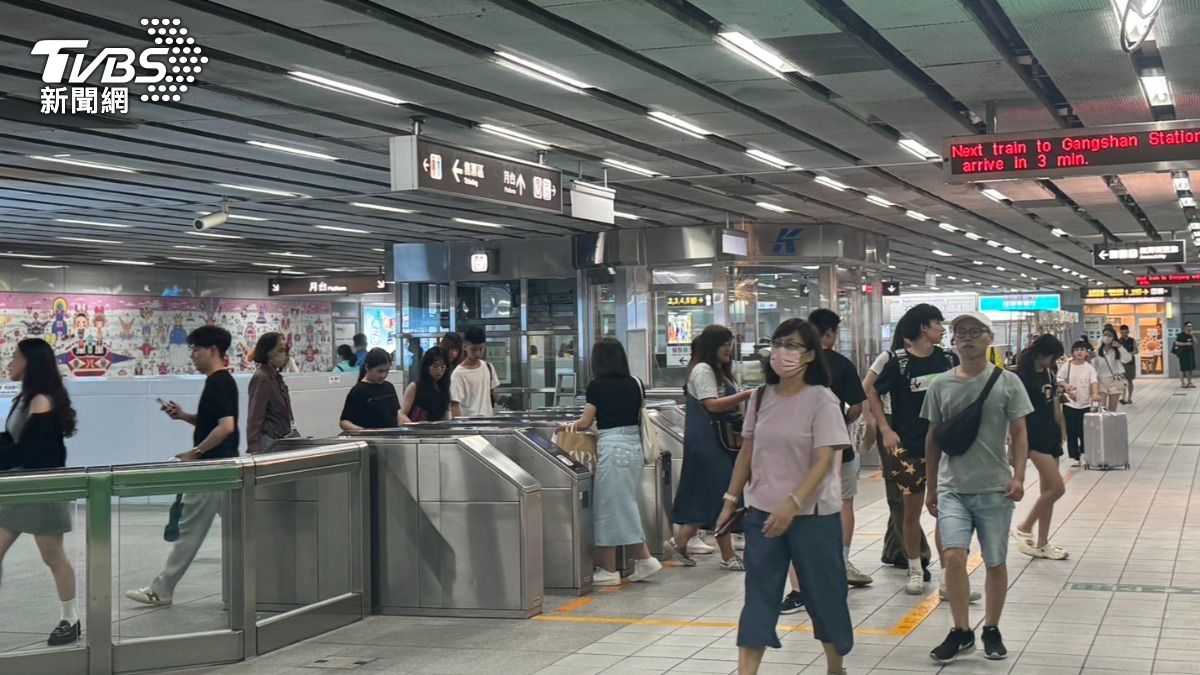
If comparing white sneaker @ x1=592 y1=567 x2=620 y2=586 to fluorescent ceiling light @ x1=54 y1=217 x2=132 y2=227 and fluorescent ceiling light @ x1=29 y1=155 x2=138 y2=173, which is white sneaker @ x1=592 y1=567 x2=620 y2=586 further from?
fluorescent ceiling light @ x1=54 y1=217 x2=132 y2=227

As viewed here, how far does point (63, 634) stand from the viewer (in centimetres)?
604

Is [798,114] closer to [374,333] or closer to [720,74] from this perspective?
[720,74]

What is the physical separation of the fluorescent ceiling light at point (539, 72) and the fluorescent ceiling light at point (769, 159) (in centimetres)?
362

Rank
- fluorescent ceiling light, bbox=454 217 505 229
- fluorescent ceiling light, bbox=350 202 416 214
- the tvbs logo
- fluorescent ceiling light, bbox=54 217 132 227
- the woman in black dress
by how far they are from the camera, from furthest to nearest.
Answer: fluorescent ceiling light, bbox=454 217 505 229 < fluorescent ceiling light, bbox=54 217 132 227 < fluorescent ceiling light, bbox=350 202 416 214 < the tvbs logo < the woman in black dress

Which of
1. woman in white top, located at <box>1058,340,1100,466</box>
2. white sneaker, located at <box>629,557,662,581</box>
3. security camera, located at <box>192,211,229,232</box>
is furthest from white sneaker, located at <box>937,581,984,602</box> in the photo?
security camera, located at <box>192,211,229,232</box>

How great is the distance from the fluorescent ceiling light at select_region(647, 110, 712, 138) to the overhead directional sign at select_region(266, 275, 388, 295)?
43.1 feet

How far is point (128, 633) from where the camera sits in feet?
20.3

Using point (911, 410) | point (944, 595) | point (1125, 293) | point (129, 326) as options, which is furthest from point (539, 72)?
point (1125, 293)

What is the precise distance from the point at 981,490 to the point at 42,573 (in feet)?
14.4

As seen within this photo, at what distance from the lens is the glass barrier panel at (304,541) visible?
6926 millimetres

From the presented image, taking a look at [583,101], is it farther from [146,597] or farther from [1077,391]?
[1077,391]

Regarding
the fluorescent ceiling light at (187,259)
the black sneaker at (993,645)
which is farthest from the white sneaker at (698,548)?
the fluorescent ceiling light at (187,259)

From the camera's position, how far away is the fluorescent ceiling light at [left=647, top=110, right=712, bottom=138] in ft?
34.7

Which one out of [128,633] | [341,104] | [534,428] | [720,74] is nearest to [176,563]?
[128,633]
